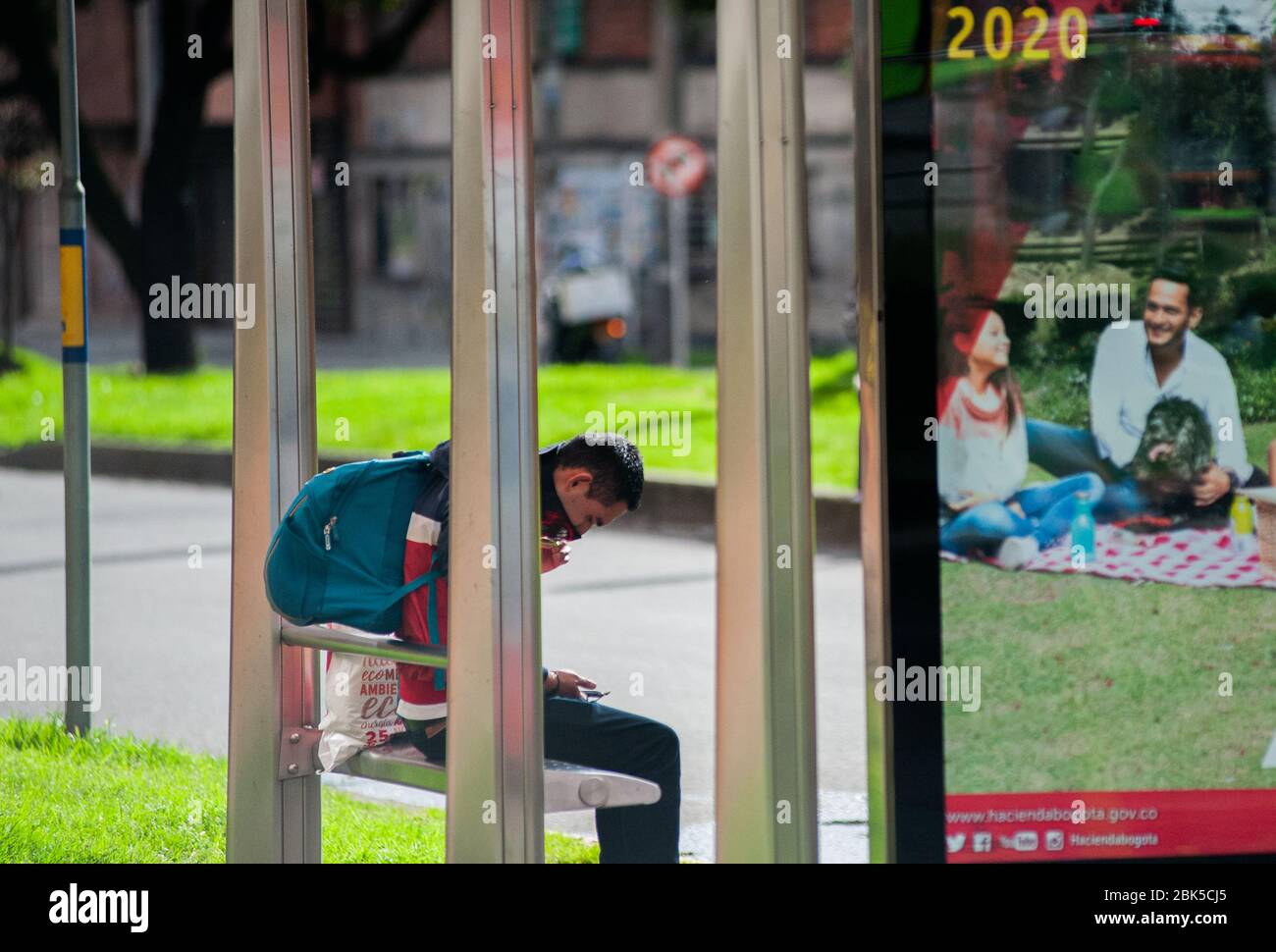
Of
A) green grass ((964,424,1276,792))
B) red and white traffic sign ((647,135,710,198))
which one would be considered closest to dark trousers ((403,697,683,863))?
green grass ((964,424,1276,792))

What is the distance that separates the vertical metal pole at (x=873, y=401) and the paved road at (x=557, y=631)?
1283 millimetres

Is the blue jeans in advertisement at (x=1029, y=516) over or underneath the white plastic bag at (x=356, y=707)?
over

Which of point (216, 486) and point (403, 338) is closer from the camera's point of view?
point (216, 486)

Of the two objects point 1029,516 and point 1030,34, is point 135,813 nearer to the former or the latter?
point 1029,516

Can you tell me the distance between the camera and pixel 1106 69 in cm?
306

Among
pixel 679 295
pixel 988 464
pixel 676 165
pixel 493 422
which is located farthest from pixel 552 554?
pixel 679 295

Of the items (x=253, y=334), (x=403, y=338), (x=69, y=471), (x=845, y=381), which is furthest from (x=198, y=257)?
(x=253, y=334)

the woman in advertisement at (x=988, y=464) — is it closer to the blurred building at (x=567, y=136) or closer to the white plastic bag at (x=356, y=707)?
the white plastic bag at (x=356, y=707)

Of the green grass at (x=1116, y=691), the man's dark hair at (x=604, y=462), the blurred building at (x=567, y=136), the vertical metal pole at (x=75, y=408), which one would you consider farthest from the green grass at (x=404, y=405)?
the green grass at (x=1116, y=691)

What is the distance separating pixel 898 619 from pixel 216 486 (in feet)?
31.9

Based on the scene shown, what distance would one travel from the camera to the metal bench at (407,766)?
317 cm

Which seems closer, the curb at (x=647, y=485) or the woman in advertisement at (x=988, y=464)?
the woman in advertisement at (x=988, y=464)

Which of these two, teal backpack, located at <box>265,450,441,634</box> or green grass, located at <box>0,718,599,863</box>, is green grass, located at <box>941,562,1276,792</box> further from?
green grass, located at <box>0,718,599,863</box>

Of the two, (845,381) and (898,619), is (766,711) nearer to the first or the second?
(898,619)
